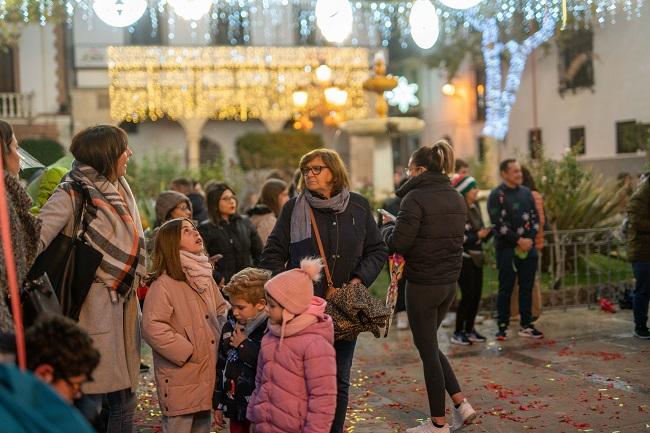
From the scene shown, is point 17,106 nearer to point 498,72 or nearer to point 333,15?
point 498,72

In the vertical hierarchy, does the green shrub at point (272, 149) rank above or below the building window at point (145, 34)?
below

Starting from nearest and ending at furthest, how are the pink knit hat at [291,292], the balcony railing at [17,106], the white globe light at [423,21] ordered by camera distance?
the pink knit hat at [291,292] < the white globe light at [423,21] < the balcony railing at [17,106]

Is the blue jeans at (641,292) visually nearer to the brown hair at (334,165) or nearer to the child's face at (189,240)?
the brown hair at (334,165)

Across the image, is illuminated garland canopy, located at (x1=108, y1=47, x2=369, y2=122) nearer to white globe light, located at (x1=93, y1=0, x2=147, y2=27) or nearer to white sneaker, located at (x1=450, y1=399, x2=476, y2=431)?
white globe light, located at (x1=93, y1=0, x2=147, y2=27)

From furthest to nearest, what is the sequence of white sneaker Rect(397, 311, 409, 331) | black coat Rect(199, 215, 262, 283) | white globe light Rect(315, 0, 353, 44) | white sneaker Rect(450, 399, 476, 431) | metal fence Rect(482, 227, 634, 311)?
white globe light Rect(315, 0, 353, 44)
metal fence Rect(482, 227, 634, 311)
white sneaker Rect(397, 311, 409, 331)
black coat Rect(199, 215, 262, 283)
white sneaker Rect(450, 399, 476, 431)

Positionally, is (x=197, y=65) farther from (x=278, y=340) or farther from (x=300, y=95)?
(x=278, y=340)

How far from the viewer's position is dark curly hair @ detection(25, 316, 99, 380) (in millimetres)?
2906

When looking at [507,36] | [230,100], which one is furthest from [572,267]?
[230,100]

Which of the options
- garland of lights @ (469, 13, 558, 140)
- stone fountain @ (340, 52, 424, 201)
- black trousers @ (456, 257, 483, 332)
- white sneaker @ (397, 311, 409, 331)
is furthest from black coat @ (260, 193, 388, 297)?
garland of lights @ (469, 13, 558, 140)

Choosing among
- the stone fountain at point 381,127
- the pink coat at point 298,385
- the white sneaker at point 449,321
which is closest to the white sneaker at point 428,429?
the pink coat at point 298,385

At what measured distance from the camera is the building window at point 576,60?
82.3 ft

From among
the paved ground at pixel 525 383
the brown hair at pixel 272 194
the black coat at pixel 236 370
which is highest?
the brown hair at pixel 272 194

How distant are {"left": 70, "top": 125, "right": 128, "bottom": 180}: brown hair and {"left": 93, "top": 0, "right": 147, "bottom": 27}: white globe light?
503 centimetres

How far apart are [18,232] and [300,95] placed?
18728mm
